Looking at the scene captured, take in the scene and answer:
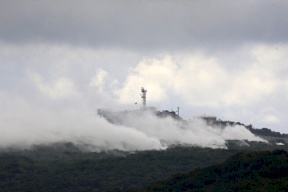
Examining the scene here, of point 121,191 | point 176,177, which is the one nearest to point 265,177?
point 176,177

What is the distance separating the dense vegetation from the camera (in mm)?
148875

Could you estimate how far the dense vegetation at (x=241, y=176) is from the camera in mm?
148875

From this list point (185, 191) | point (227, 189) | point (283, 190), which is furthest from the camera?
point (185, 191)

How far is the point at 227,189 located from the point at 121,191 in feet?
143

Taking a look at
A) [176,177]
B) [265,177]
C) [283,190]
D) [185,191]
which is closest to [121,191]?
[176,177]

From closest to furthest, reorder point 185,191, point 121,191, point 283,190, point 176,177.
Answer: point 283,190 < point 185,191 < point 176,177 < point 121,191

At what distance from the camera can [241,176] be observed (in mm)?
159375

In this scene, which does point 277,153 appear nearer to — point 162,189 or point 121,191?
point 162,189

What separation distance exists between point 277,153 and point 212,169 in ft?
41.2

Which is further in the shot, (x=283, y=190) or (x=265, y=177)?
(x=265, y=177)

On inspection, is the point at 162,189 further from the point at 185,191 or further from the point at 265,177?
the point at 265,177

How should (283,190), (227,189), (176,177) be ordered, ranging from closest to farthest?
Result: 1. (283,190)
2. (227,189)
3. (176,177)

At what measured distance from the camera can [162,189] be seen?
16575 cm

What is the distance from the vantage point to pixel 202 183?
537 feet
